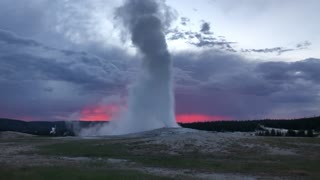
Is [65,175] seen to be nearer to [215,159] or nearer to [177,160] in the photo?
[177,160]

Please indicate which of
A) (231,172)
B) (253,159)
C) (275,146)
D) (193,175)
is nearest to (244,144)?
(275,146)

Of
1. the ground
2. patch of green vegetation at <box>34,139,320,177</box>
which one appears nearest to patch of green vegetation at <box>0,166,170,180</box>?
the ground

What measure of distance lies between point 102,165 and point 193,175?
11.1 m

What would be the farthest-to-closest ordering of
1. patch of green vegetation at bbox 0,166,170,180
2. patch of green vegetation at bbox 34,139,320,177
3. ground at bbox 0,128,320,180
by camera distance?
patch of green vegetation at bbox 34,139,320,177 → ground at bbox 0,128,320,180 → patch of green vegetation at bbox 0,166,170,180

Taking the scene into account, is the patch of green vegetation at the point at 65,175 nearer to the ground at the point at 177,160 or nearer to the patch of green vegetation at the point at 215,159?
the ground at the point at 177,160

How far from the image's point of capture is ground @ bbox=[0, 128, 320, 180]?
39.2m

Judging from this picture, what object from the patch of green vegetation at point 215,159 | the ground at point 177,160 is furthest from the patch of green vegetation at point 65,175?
the patch of green vegetation at point 215,159

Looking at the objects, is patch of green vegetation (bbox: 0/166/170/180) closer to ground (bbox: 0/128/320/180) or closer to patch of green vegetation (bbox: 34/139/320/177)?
ground (bbox: 0/128/320/180)

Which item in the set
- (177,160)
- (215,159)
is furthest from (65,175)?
(215,159)

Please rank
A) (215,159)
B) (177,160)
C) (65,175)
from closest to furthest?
1. (65,175)
2. (177,160)
3. (215,159)

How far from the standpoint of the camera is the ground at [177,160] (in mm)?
39250

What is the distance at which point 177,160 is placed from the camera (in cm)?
5378

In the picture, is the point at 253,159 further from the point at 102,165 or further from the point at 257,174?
the point at 102,165

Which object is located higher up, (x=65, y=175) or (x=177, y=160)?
(x=177, y=160)
